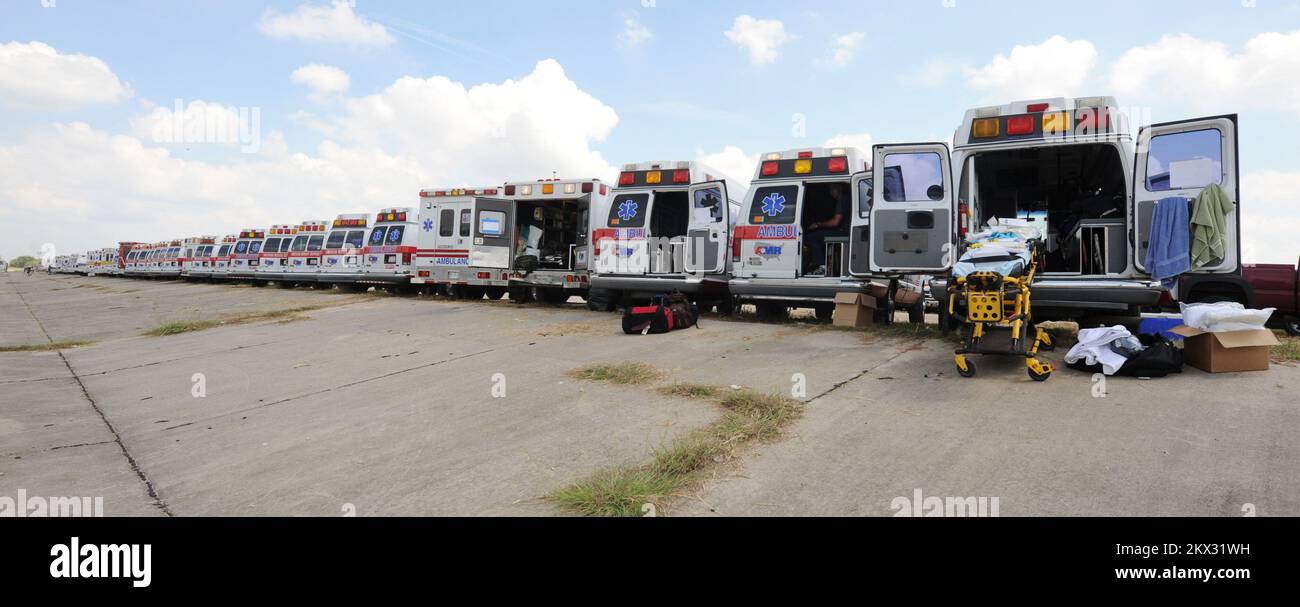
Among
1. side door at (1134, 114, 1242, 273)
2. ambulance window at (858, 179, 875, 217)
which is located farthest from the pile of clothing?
ambulance window at (858, 179, 875, 217)

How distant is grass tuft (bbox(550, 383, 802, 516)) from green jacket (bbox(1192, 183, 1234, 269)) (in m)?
4.14

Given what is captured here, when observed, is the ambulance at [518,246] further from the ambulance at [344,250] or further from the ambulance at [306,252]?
the ambulance at [306,252]

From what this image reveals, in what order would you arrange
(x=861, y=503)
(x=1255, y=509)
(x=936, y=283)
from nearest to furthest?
(x=1255, y=509) < (x=861, y=503) < (x=936, y=283)

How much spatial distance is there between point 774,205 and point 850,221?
4.22 feet

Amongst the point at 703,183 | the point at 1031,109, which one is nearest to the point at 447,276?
the point at 703,183

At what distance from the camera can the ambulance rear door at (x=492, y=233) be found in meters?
13.4

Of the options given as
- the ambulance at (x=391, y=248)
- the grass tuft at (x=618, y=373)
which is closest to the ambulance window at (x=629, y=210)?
the grass tuft at (x=618, y=373)

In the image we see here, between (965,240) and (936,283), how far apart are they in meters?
0.58

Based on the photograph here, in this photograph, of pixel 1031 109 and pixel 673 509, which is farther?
pixel 1031 109

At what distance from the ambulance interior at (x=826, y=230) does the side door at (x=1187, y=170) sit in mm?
4082

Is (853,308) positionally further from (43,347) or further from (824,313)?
(43,347)

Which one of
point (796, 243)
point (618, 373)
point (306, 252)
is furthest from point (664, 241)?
point (306, 252)
